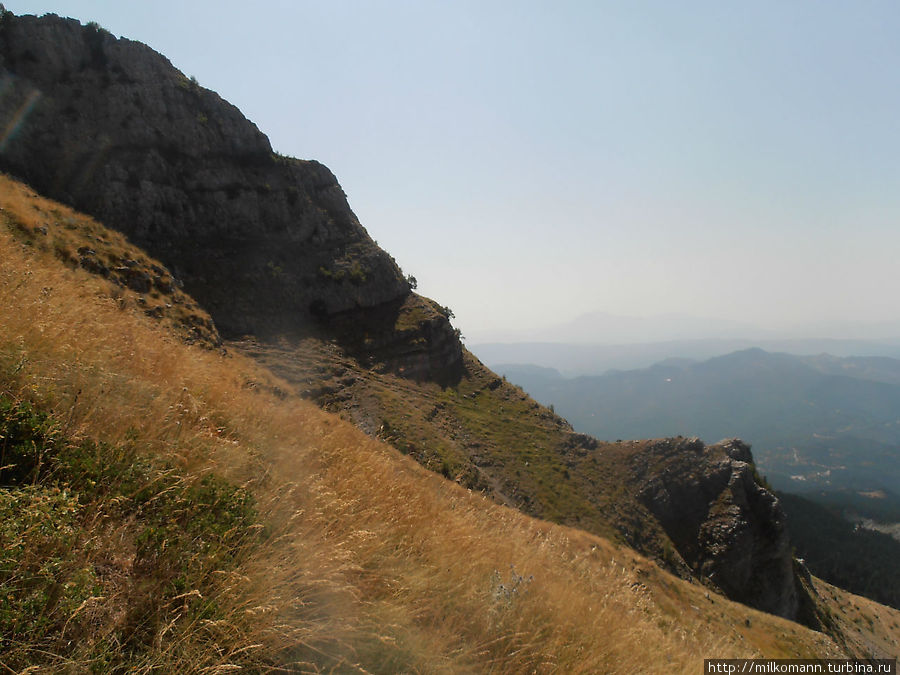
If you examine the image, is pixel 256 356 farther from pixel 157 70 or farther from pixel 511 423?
pixel 157 70

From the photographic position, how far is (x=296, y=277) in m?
49.0

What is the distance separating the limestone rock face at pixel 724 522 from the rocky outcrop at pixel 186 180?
32224mm

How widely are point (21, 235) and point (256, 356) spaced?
2096 centimetres

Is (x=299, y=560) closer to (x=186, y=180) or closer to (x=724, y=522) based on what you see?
(x=186, y=180)

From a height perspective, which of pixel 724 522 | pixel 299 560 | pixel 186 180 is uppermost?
pixel 186 180

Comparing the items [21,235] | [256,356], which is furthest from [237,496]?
[256,356]

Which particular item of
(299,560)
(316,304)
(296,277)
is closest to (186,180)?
(296,277)

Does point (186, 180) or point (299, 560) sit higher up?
point (186, 180)

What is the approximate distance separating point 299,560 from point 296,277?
1951 inches

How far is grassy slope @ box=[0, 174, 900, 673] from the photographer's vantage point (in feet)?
9.50

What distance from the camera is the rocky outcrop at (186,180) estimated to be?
3647 cm

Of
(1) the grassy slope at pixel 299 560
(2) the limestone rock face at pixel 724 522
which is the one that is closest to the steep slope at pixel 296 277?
(2) the limestone rock face at pixel 724 522

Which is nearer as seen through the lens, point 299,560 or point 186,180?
point 299,560

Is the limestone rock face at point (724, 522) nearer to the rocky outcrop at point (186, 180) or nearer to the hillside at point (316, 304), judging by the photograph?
the hillside at point (316, 304)
